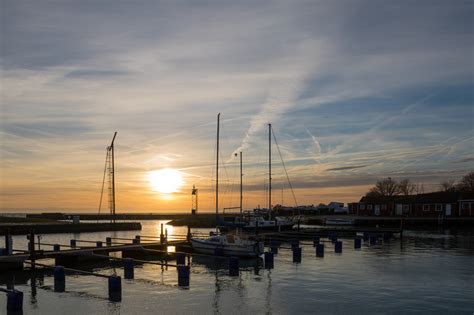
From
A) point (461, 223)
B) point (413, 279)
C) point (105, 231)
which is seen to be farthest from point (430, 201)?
point (413, 279)

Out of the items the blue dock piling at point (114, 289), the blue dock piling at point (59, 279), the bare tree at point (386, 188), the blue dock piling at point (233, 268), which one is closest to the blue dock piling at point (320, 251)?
the blue dock piling at point (233, 268)

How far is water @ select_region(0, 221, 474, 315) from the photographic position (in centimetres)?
2311

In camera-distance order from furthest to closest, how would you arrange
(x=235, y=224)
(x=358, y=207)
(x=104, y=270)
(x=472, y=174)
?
(x=472, y=174) → (x=358, y=207) → (x=235, y=224) → (x=104, y=270)

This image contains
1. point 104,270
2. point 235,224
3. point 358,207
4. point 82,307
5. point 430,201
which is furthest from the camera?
point 358,207

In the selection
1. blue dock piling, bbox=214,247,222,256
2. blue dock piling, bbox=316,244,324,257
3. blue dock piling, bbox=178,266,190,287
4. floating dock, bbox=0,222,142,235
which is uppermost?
blue dock piling, bbox=178,266,190,287

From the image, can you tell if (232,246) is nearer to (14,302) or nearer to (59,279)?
(59,279)

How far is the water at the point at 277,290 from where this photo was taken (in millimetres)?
23109

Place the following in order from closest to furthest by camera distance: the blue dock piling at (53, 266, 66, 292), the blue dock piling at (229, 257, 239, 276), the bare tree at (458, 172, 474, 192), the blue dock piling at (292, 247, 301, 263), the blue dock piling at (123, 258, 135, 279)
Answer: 1. the blue dock piling at (53, 266, 66, 292)
2. the blue dock piling at (123, 258, 135, 279)
3. the blue dock piling at (229, 257, 239, 276)
4. the blue dock piling at (292, 247, 301, 263)
5. the bare tree at (458, 172, 474, 192)

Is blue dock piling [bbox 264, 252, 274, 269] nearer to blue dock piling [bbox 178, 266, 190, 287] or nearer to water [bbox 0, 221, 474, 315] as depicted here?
water [bbox 0, 221, 474, 315]

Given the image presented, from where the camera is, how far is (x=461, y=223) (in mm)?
95688

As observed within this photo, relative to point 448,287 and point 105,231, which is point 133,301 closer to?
point 448,287

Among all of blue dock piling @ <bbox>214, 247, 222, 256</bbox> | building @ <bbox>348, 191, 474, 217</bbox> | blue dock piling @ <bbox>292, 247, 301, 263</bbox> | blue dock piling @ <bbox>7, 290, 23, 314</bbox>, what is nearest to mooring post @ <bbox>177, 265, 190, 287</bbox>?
blue dock piling @ <bbox>7, 290, 23, 314</bbox>

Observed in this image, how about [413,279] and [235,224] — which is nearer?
[413,279]

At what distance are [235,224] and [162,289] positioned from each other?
4508 centimetres
